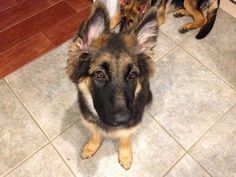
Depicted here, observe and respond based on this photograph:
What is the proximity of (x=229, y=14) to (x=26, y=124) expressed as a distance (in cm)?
216

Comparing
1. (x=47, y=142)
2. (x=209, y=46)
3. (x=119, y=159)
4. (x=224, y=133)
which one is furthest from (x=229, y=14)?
(x=47, y=142)

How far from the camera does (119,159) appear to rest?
6.82 ft

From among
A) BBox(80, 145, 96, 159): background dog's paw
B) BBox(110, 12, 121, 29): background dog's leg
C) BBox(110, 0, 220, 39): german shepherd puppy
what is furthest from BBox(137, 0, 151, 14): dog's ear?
BBox(80, 145, 96, 159): background dog's paw

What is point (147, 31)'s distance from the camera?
5.01 ft

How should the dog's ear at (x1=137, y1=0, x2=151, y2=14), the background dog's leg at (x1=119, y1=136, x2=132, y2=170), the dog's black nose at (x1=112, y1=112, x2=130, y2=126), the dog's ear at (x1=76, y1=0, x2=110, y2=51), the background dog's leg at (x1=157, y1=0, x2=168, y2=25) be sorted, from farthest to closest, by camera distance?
1. the background dog's leg at (x1=157, y1=0, x2=168, y2=25)
2. the dog's ear at (x1=137, y1=0, x2=151, y2=14)
3. the background dog's leg at (x1=119, y1=136, x2=132, y2=170)
4. the dog's black nose at (x1=112, y1=112, x2=130, y2=126)
5. the dog's ear at (x1=76, y1=0, x2=110, y2=51)

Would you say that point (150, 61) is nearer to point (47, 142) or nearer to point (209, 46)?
point (47, 142)

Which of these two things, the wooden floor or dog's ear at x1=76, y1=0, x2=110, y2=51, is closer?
dog's ear at x1=76, y1=0, x2=110, y2=51

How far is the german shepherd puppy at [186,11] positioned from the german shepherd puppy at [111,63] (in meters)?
0.98

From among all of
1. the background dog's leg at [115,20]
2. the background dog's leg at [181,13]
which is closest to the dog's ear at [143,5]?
the background dog's leg at [115,20]

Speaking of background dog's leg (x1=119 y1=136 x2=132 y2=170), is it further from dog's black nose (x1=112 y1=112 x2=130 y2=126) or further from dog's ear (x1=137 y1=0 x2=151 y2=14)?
dog's ear (x1=137 y1=0 x2=151 y2=14)

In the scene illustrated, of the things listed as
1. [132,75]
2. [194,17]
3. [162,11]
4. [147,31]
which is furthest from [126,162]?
[194,17]

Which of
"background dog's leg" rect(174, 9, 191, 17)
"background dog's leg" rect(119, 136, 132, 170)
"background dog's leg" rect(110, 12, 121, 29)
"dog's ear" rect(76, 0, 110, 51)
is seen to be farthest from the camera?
"background dog's leg" rect(174, 9, 191, 17)

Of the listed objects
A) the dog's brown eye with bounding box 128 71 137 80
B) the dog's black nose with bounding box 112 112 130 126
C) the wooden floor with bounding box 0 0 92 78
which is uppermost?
the dog's brown eye with bounding box 128 71 137 80

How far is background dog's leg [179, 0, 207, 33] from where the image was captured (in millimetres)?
2709
